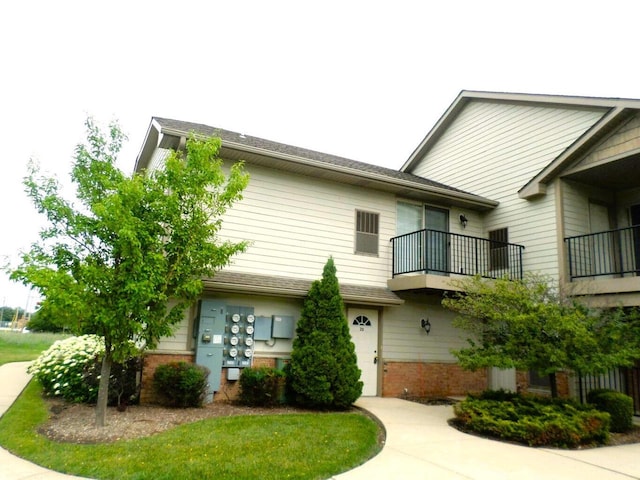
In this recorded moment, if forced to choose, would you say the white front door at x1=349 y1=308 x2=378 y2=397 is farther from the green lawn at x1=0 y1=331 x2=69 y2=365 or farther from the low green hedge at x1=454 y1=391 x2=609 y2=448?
the green lawn at x1=0 y1=331 x2=69 y2=365

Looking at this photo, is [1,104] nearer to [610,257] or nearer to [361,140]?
[610,257]

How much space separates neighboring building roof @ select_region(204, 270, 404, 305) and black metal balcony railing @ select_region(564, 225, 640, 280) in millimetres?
4269

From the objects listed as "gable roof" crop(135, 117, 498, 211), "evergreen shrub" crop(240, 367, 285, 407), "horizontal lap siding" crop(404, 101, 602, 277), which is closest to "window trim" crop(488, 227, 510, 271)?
"horizontal lap siding" crop(404, 101, 602, 277)

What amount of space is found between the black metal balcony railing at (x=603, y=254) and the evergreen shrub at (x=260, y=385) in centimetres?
726

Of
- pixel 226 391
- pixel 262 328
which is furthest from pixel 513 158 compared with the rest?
pixel 226 391

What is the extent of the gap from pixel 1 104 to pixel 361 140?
37.2m

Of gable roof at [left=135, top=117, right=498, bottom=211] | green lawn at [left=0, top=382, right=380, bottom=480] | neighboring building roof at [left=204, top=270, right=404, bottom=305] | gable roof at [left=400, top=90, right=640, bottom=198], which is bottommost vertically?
green lawn at [left=0, top=382, right=380, bottom=480]

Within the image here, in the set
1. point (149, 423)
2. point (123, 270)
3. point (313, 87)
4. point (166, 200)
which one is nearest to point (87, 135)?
point (166, 200)

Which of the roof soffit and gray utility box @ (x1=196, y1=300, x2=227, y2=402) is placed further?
the roof soffit

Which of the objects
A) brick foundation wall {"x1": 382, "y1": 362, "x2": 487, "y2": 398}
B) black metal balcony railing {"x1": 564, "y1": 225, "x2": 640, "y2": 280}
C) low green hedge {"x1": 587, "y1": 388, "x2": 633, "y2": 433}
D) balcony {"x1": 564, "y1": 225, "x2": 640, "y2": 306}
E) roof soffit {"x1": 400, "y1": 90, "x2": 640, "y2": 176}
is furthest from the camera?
brick foundation wall {"x1": 382, "y1": 362, "x2": 487, "y2": 398}

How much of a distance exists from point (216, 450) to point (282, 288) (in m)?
4.55

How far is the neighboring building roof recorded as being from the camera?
374 inches

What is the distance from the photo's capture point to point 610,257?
1141cm

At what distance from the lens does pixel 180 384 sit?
8422mm
